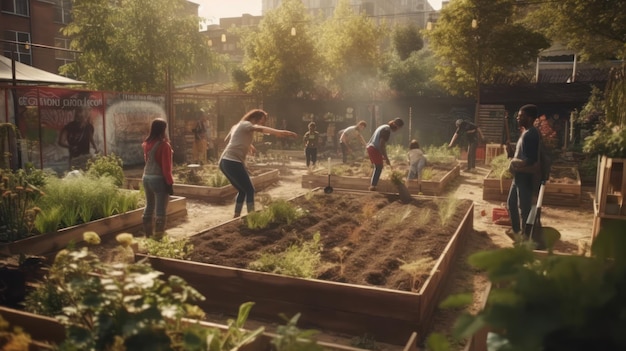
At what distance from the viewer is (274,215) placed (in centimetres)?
771

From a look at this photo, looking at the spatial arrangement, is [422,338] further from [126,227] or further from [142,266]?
[126,227]

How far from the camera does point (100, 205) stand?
8180 millimetres

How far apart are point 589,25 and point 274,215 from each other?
16820 mm

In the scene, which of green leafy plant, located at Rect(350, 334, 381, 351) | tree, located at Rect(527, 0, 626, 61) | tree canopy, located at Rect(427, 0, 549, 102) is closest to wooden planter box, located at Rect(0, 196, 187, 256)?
green leafy plant, located at Rect(350, 334, 381, 351)

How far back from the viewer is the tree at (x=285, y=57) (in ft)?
87.1

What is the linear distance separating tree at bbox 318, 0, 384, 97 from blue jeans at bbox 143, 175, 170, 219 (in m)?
Result: 21.0

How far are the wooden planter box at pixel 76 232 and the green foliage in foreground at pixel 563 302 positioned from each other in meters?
5.52

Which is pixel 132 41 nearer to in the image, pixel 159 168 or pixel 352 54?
pixel 352 54

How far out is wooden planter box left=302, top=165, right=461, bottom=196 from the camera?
11914 mm

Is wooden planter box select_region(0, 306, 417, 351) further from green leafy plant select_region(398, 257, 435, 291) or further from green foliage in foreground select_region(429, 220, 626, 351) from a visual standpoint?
green foliage in foreground select_region(429, 220, 626, 351)

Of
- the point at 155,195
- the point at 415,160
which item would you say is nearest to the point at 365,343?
the point at 155,195

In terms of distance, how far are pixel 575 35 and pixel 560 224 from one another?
14.0 m

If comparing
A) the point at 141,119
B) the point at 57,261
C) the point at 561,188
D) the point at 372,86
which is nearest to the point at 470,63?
the point at 372,86

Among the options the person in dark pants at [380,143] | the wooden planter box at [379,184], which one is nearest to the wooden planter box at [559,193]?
the wooden planter box at [379,184]
